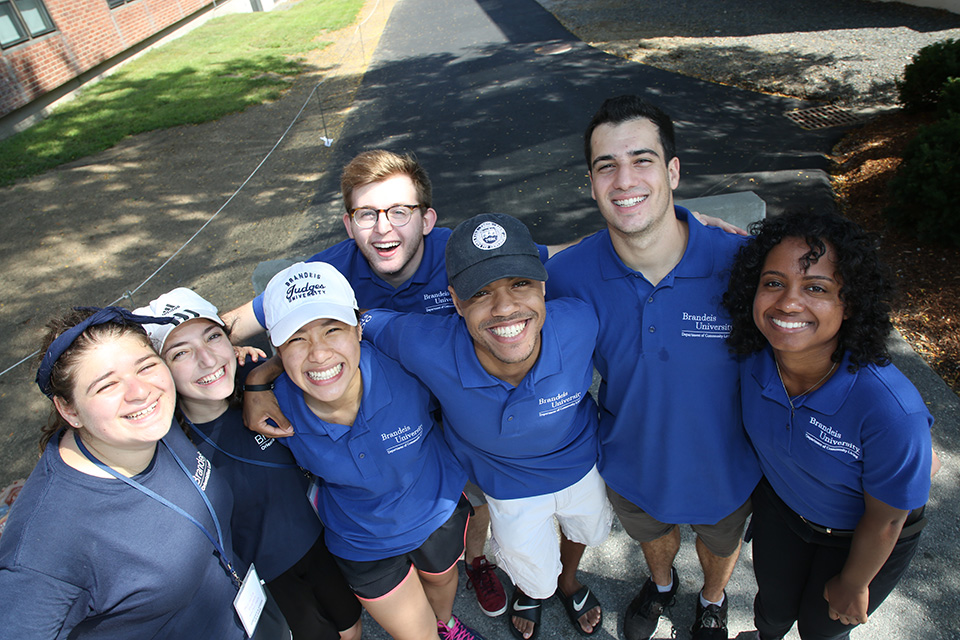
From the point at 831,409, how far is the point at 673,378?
0.58 meters

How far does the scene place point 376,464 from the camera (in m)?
2.46

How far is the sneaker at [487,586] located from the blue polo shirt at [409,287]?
1553 millimetres

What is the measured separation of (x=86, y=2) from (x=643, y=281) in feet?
60.9

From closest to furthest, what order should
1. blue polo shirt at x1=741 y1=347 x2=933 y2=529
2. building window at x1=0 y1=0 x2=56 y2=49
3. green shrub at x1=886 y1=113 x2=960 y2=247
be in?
blue polo shirt at x1=741 y1=347 x2=933 y2=529 → green shrub at x1=886 y1=113 x2=960 y2=247 → building window at x1=0 y1=0 x2=56 y2=49

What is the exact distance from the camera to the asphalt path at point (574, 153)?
3141mm

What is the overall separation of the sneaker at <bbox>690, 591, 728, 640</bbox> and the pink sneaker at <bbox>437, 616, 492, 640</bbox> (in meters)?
1.19

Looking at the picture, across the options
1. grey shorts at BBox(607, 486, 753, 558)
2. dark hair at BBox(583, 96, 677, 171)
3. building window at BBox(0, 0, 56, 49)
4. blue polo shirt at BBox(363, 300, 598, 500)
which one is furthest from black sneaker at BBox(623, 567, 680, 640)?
building window at BBox(0, 0, 56, 49)

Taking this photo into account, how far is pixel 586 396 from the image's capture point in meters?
2.87

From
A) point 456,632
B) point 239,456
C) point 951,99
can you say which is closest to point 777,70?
point 951,99

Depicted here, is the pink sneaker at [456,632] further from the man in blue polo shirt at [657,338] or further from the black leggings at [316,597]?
the man in blue polo shirt at [657,338]

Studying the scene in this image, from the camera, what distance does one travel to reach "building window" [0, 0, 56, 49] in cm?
1227

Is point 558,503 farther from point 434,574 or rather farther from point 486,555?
point 486,555

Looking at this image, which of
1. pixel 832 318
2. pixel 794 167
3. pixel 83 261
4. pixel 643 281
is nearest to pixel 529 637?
pixel 643 281

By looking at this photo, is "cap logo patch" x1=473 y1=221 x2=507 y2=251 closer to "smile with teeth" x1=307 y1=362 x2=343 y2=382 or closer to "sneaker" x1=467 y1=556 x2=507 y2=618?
"smile with teeth" x1=307 y1=362 x2=343 y2=382
